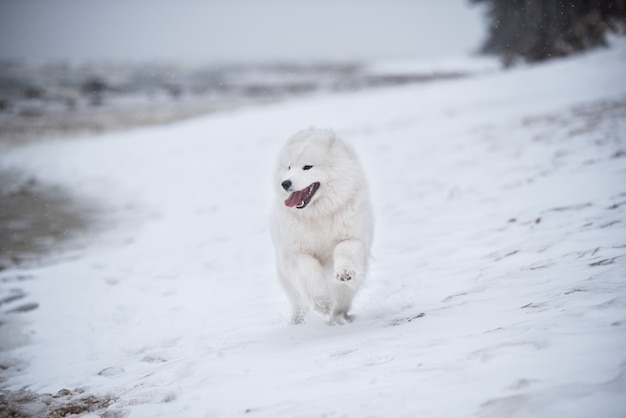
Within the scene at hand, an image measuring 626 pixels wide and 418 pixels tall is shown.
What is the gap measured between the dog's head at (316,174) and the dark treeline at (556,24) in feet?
59.8

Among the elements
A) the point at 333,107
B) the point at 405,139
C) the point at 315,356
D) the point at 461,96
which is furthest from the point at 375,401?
the point at 333,107

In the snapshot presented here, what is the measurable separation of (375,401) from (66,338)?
3.70 metres

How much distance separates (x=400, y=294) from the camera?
4.44 meters

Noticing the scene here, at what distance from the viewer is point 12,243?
8055 mm

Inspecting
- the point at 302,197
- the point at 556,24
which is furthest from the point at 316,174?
the point at 556,24

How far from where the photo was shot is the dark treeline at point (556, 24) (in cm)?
1834

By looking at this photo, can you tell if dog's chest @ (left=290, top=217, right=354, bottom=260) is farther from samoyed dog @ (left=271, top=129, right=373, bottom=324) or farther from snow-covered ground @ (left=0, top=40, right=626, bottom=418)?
snow-covered ground @ (left=0, top=40, right=626, bottom=418)

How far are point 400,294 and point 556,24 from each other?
20.9 m

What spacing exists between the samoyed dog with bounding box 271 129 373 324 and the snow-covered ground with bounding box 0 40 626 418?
1.07ft

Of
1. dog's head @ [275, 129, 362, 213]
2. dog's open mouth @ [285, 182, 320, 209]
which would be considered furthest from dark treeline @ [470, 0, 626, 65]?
dog's open mouth @ [285, 182, 320, 209]

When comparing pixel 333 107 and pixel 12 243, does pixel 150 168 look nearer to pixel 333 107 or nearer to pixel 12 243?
pixel 12 243

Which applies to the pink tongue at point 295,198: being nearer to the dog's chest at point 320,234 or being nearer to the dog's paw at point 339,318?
the dog's chest at point 320,234

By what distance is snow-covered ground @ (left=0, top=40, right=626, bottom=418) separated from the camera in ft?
7.84

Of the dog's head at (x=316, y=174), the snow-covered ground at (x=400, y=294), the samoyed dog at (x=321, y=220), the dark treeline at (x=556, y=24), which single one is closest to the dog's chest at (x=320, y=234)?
the samoyed dog at (x=321, y=220)
